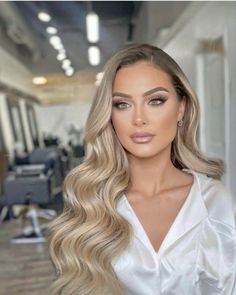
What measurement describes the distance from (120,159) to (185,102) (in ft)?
0.62

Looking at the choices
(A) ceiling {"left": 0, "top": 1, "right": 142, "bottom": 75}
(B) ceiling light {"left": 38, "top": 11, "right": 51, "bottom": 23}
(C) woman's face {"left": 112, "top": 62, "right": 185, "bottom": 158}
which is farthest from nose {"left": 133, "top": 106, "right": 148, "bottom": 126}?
(A) ceiling {"left": 0, "top": 1, "right": 142, "bottom": 75}

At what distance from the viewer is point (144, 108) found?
0.86 m

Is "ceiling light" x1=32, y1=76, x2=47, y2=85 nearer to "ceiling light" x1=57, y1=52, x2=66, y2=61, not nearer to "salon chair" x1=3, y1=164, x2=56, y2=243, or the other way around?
"ceiling light" x1=57, y1=52, x2=66, y2=61

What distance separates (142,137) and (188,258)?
248 millimetres

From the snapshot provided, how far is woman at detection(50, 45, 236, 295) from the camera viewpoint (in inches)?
32.6

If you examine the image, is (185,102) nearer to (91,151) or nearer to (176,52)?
(91,151)

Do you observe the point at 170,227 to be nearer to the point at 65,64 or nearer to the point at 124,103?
the point at 124,103

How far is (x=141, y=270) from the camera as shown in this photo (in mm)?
815

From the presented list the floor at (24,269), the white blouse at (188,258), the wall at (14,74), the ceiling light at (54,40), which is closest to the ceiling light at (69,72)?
the ceiling light at (54,40)

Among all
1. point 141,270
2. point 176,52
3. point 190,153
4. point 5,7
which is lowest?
point 141,270

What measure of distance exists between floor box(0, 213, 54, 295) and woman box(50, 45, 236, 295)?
1640mm

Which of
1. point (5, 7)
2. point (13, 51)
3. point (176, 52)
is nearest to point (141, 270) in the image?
point (176, 52)

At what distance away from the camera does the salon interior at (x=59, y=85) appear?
9.68 ft

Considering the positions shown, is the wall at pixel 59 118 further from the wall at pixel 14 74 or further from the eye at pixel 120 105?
the eye at pixel 120 105
